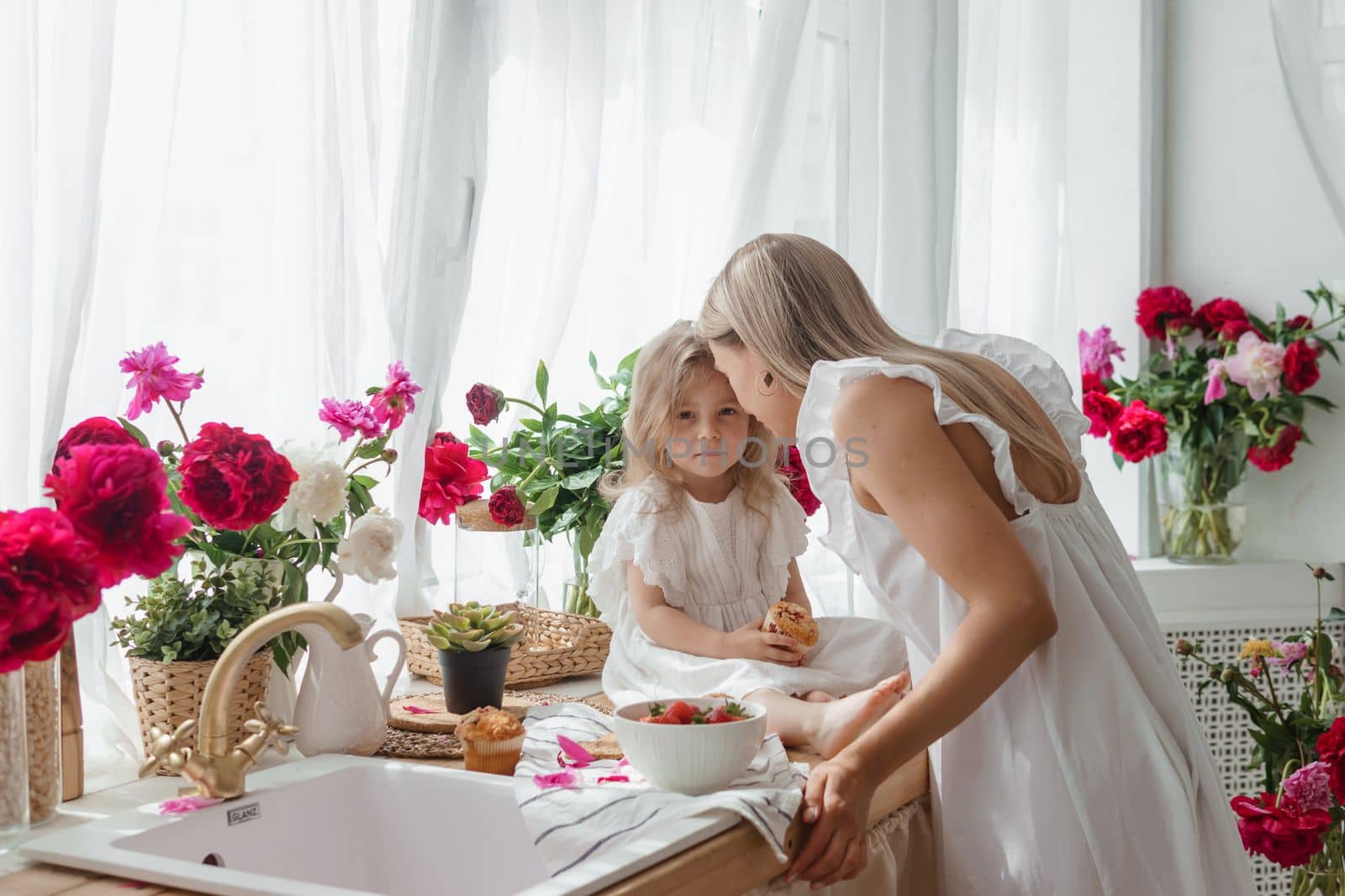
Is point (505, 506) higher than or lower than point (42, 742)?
higher

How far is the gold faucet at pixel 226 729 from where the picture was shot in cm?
122

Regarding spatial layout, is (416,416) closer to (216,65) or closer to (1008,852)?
(216,65)

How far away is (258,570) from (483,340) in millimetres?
643

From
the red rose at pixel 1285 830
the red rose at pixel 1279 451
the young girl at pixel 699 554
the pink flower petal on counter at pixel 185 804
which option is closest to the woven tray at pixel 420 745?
the young girl at pixel 699 554

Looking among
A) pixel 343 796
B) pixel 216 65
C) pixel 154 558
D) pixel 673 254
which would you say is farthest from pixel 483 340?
pixel 154 558

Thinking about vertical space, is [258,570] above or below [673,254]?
below

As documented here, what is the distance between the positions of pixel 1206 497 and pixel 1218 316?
0.42m

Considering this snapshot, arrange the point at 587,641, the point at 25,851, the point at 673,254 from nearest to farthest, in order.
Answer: the point at 25,851 → the point at 587,641 → the point at 673,254

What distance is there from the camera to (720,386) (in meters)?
1.76

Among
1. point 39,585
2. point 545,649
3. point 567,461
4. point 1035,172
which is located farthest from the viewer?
point 1035,172

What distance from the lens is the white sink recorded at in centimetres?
120

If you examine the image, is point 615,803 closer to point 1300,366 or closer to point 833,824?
point 833,824

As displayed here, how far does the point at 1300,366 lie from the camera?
109 inches

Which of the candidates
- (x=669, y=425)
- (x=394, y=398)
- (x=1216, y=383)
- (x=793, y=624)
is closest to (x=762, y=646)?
(x=793, y=624)
